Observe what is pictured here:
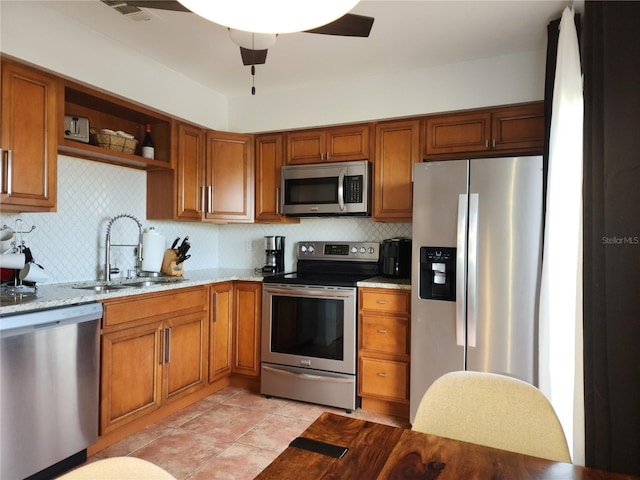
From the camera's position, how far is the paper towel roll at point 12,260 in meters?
2.13

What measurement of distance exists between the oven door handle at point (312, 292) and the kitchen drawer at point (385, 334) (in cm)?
21

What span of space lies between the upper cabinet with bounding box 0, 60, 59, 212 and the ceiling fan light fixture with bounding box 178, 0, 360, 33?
1.91m

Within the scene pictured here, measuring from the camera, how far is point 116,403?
2.37 m

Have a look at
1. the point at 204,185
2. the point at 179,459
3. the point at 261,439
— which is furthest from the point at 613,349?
the point at 204,185

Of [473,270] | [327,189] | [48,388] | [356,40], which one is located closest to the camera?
[48,388]

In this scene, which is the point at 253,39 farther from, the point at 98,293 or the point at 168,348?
the point at 168,348

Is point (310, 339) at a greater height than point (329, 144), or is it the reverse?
point (329, 144)

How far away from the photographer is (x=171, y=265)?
3244 millimetres

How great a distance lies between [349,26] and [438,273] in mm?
1549

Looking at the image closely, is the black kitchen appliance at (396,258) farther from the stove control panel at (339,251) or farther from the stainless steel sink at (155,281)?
the stainless steel sink at (155,281)

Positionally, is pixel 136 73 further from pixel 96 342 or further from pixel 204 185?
pixel 96 342

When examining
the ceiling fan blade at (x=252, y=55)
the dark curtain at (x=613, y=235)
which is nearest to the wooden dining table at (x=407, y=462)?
the dark curtain at (x=613, y=235)

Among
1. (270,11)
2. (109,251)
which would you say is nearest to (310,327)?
(109,251)

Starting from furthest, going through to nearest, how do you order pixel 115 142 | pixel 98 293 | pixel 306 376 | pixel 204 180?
1. pixel 204 180
2. pixel 306 376
3. pixel 115 142
4. pixel 98 293
